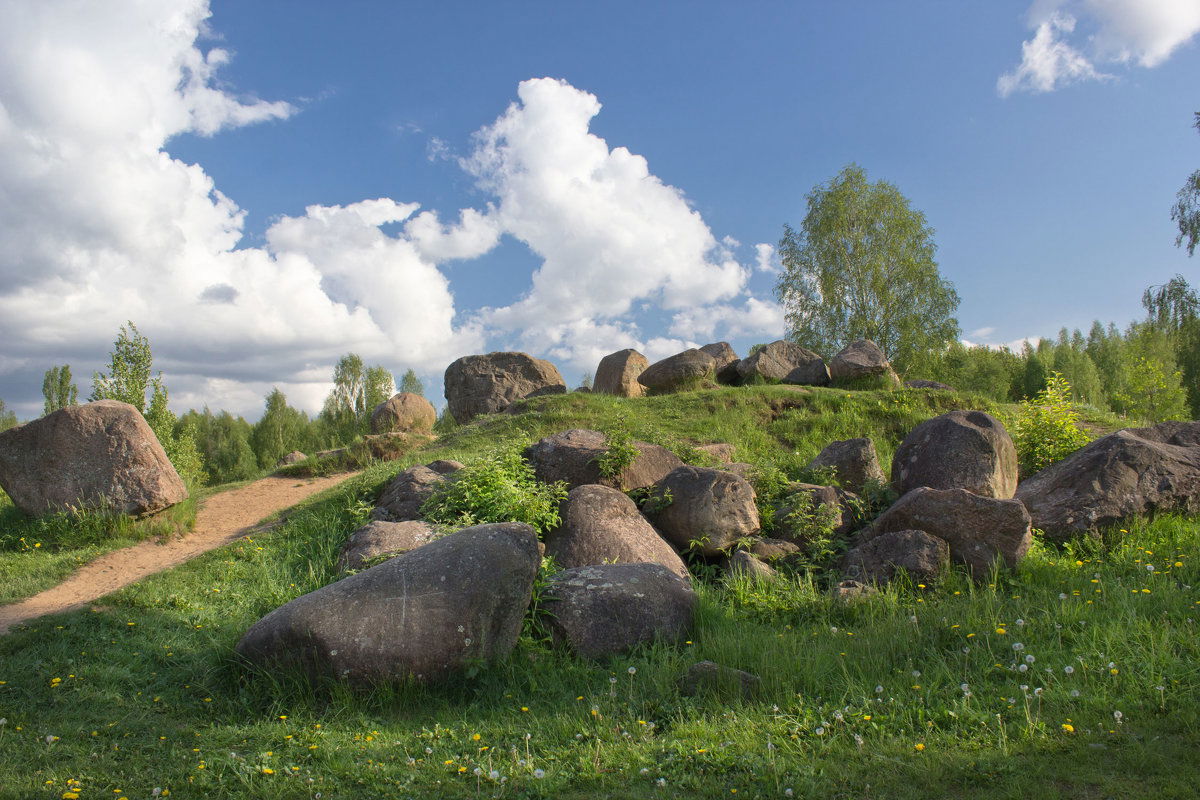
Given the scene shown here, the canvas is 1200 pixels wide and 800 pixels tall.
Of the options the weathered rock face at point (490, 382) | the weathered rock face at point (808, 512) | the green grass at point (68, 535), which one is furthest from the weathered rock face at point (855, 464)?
the weathered rock face at point (490, 382)

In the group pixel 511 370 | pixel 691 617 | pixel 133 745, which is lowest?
pixel 133 745

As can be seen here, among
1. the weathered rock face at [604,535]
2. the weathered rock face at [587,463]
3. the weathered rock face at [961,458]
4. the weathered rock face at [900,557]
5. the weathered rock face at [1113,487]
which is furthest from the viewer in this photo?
the weathered rock face at [587,463]

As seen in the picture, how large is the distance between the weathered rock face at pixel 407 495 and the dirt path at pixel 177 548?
304cm

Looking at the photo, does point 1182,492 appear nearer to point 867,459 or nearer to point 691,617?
point 867,459

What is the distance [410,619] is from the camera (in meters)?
6.89

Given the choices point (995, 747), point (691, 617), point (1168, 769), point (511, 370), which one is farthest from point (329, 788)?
point (511, 370)

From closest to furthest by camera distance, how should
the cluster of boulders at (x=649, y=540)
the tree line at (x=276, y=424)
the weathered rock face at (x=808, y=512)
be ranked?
the cluster of boulders at (x=649, y=540), the weathered rock face at (x=808, y=512), the tree line at (x=276, y=424)

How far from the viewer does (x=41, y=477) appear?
507 inches

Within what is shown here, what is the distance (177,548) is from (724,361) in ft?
55.5

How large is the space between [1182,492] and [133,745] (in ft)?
40.2

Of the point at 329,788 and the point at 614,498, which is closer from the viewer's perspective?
the point at 329,788

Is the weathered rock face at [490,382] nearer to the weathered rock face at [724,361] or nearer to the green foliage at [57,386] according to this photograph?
the weathered rock face at [724,361]

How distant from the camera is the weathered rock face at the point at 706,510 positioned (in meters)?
10.0

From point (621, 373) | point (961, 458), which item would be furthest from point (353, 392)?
point (961, 458)
